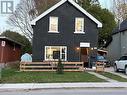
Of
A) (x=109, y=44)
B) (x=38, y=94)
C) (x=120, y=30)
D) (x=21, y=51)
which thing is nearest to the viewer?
(x=38, y=94)

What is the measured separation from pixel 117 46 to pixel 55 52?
15363 millimetres

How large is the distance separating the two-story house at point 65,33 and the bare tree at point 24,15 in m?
27.1

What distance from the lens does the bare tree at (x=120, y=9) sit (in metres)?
72.6

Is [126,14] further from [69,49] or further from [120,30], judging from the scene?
[69,49]

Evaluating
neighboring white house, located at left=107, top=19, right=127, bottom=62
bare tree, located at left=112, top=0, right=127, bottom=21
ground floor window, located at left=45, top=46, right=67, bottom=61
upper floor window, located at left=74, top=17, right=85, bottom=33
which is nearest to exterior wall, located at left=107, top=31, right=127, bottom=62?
neighboring white house, located at left=107, top=19, right=127, bottom=62

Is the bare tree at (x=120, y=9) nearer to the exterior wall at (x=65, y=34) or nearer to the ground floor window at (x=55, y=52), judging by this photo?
the exterior wall at (x=65, y=34)

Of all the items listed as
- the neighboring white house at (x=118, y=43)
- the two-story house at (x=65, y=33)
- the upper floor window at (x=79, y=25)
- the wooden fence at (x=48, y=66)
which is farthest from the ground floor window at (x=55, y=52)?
the neighboring white house at (x=118, y=43)

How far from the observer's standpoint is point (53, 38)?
4194 cm

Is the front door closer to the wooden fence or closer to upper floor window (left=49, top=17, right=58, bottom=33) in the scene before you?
upper floor window (left=49, top=17, right=58, bottom=33)

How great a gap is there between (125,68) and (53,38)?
969cm

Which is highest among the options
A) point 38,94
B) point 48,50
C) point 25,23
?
point 25,23

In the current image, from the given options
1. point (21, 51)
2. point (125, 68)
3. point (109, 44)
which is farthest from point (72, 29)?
point (21, 51)

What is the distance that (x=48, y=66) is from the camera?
125ft

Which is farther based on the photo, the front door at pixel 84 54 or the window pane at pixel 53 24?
the front door at pixel 84 54
